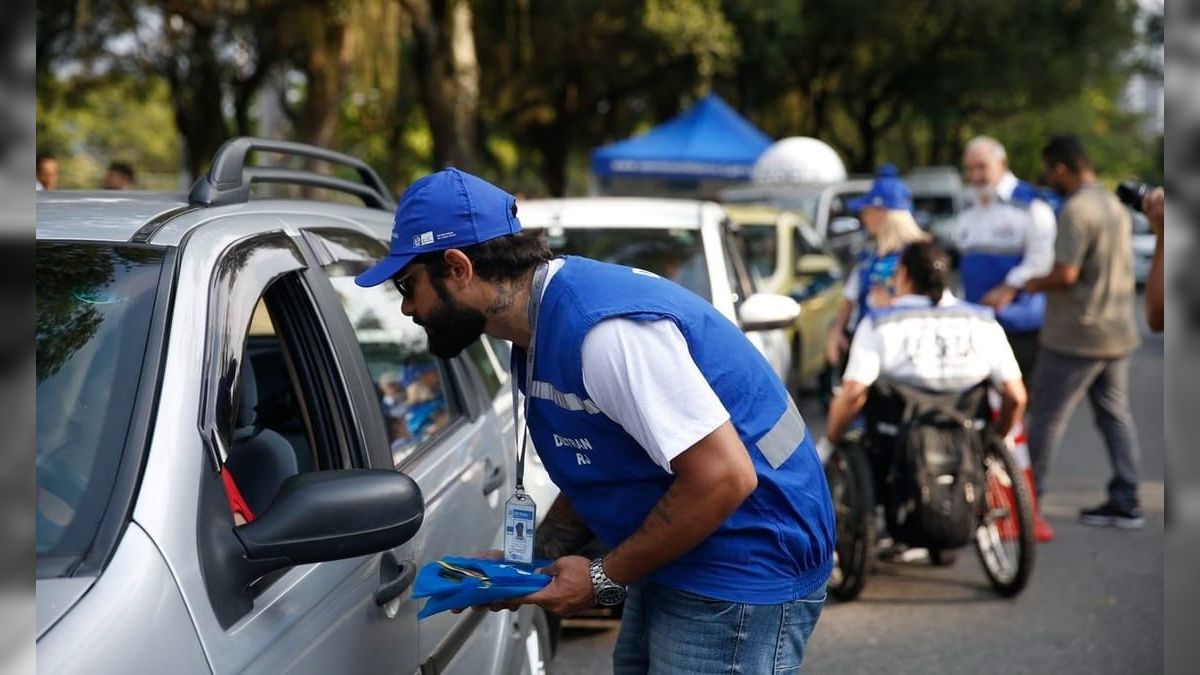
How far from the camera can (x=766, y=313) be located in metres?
6.35

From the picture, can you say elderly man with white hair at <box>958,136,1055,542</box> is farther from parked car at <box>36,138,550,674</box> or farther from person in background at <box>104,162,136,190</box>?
person in background at <box>104,162,136,190</box>

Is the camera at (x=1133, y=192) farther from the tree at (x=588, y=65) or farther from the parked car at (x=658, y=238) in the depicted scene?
the tree at (x=588, y=65)

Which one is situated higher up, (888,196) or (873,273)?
(888,196)

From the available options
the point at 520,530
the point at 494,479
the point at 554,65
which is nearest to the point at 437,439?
the point at 494,479

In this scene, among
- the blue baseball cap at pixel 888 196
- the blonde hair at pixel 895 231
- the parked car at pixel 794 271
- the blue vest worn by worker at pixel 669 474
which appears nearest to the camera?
the blue vest worn by worker at pixel 669 474

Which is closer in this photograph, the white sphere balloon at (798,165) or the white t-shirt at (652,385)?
the white t-shirt at (652,385)

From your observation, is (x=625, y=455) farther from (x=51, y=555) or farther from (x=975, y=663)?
(x=975, y=663)

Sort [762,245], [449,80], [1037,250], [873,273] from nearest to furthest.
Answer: [873,273], [1037,250], [762,245], [449,80]

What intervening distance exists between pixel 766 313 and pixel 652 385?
4.06 meters

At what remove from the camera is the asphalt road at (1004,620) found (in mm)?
5285

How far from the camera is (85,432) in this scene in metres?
2.19

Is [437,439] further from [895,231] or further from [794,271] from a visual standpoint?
[794,271]

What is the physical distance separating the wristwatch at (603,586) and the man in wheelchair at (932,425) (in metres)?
3.35

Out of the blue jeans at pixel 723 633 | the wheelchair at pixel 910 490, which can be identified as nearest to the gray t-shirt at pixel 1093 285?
the wheelchair at pixel 910 490
